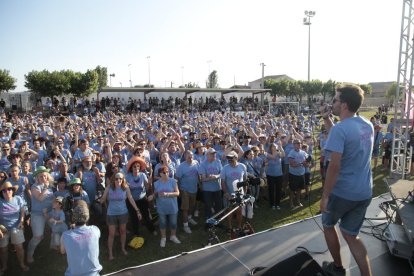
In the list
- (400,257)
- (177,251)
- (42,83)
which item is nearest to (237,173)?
(177,251)

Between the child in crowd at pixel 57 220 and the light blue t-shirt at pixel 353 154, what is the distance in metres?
4.37

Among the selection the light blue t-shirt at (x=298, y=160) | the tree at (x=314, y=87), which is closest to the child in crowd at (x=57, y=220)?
the light blue t-shirt at (x=298, y=160)

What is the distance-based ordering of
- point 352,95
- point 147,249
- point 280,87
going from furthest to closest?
point 280,87 → point 147,249 → point 352,95

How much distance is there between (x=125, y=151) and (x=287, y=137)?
473cm

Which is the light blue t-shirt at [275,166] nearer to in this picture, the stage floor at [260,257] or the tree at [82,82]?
the stage floor at [260,257]

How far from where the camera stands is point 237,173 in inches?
251

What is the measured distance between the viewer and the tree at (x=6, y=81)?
27719 millimetres

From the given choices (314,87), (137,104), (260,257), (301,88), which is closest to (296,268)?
(260,257)

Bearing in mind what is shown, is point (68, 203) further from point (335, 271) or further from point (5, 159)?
point (335, 271)

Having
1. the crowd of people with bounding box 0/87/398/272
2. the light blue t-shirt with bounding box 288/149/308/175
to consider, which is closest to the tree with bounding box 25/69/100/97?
the crowd of people with bounding box 0/87/398/272

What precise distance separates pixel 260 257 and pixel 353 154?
1991 millimetres

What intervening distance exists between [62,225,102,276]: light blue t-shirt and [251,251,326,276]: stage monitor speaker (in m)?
1.82

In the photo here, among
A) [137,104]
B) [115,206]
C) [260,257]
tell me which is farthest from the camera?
[137,104]

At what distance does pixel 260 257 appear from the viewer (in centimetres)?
416
